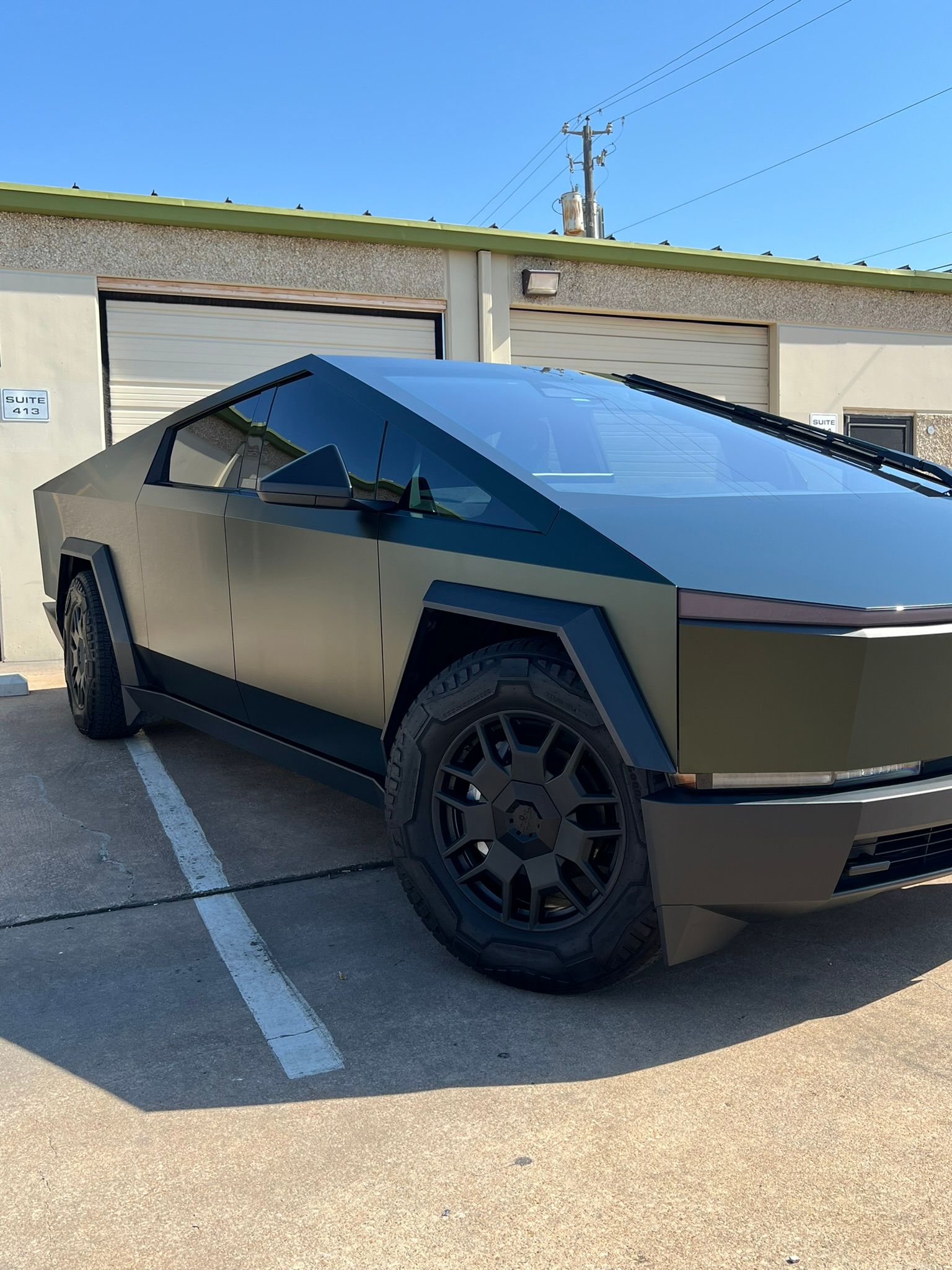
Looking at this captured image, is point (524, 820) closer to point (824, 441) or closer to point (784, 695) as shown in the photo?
point (784, 695)

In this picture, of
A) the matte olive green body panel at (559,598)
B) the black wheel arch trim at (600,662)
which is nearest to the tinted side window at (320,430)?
the matte olive green body panel at (559,598)

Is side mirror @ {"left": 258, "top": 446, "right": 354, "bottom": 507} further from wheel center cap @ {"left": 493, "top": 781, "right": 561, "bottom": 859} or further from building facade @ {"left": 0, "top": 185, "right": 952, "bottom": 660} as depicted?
building facade @ {"left": 0, "top": 185, "right": 952, "bottom": 660}

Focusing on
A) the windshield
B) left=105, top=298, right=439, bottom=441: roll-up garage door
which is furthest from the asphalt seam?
left=105, top=298, right=439, bottom=441: roll-up garage door

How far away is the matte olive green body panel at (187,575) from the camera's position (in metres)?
3.83

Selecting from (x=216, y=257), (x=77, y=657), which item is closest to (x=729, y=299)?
(x=216, y=257)

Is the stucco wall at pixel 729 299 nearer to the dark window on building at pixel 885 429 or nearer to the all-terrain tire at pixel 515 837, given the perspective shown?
the dark window on building at pixel 885 429

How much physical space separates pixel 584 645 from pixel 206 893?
1.69m

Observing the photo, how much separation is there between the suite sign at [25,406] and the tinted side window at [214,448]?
179 inches

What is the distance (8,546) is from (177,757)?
418cm

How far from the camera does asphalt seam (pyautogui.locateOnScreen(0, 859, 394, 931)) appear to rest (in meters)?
3.20

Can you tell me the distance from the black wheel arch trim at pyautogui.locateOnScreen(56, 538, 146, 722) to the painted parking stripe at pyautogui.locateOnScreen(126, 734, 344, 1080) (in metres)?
0.60

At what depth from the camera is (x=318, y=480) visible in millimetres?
2934

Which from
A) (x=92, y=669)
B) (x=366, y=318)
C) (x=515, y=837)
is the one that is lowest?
(x=515, y=837)

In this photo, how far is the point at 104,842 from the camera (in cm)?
387
